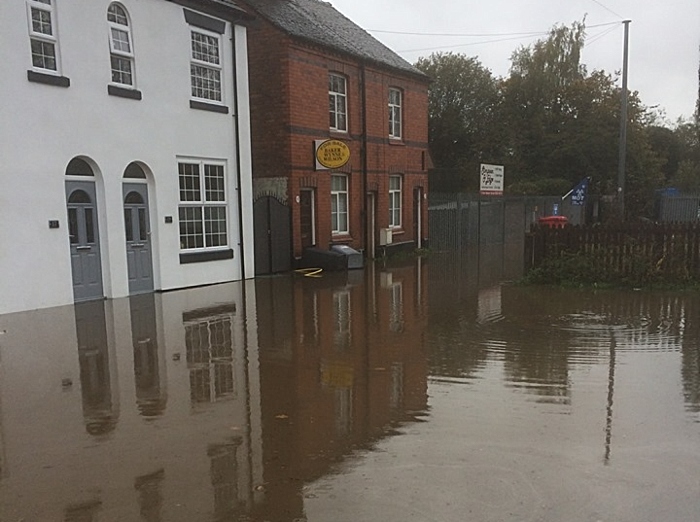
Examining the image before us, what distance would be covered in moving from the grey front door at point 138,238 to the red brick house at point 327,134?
370 centimetres

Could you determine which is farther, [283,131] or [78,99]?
[283,131]

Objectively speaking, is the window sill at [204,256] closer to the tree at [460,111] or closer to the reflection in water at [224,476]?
the reflection in water at [224,476]

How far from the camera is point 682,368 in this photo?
24.4 feet

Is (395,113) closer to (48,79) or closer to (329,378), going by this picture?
(48,79)

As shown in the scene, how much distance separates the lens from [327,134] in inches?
765

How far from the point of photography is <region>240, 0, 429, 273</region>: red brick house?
18.0 metres

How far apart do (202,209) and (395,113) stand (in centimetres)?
1040

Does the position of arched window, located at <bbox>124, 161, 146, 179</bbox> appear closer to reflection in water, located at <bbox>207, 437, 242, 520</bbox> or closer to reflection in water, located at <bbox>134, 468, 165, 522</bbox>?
Result: reflection in water, located at <bbox>207, 437, 242, 520</bbox>

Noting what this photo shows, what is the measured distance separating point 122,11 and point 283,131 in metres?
5.83

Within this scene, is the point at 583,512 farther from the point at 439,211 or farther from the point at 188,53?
the point at 439,211

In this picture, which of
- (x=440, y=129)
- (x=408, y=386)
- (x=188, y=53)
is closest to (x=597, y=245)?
(x=408, y=386)

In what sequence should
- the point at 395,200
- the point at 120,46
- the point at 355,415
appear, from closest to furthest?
1. the point at 355,415
2. the point at 120,46
3. the point at 395,200

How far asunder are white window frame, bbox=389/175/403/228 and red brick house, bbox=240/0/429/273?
0.12 feet

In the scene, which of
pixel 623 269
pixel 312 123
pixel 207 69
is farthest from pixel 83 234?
pixel 623 269
